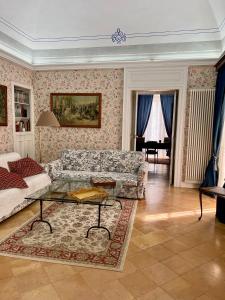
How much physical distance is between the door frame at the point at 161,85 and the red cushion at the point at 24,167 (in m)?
2.04

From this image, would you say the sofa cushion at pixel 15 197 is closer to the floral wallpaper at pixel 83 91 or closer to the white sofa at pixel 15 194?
the white sofa at pixel 15 194

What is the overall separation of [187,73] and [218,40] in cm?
80

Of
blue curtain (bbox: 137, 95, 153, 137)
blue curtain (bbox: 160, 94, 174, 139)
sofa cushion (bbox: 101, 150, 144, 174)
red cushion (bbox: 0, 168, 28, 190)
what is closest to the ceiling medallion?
sofa cushion (bbox: 101, 150, 144, 174)

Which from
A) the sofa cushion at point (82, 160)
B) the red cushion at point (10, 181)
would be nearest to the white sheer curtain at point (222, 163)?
the sofa cushion at point (82, 160)

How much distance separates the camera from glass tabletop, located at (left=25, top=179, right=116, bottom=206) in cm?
273

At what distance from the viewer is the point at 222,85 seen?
4176 millimetres

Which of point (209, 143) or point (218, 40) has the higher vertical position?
point (218, 40)

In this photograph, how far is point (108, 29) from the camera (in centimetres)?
457

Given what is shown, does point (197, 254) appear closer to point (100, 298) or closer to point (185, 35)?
point (100, 298)

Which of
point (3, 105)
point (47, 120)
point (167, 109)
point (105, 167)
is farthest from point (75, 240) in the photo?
point (167, 109)

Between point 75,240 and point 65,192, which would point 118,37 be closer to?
point 65,192

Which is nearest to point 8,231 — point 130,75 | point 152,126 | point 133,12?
point 130,75

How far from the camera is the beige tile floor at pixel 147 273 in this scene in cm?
186

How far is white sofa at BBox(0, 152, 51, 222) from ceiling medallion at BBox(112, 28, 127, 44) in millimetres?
3104
